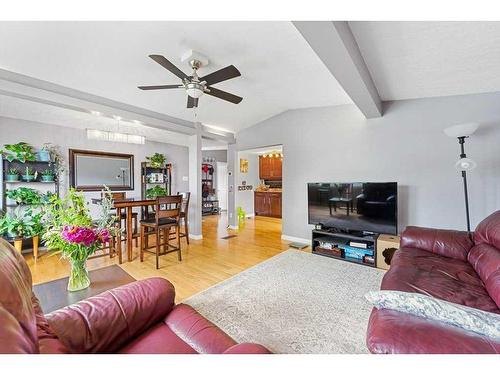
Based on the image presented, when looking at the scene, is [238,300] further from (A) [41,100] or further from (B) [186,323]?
(A) [41,100]

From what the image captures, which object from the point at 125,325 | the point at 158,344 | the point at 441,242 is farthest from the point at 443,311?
the point at 441,242

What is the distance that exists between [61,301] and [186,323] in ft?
2.64

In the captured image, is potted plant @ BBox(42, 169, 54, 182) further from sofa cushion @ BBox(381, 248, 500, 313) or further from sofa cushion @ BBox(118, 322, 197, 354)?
→ sofa cushion @ BBox(381, 248, 500, 313)

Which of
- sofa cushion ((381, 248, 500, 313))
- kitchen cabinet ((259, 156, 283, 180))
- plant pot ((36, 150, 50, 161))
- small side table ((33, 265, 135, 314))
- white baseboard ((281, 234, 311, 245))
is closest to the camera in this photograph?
small side table ((33, 265, 135, 314))

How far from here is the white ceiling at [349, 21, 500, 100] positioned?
69.1 inches

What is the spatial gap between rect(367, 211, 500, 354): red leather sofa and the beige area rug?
1.70 ft

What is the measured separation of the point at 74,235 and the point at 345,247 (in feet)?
10.5

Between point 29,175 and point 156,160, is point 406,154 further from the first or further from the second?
point 29,175

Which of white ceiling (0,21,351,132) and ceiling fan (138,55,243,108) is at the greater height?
white ceiling (0,21,351,132)

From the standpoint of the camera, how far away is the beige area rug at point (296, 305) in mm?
1642

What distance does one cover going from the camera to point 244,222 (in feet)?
20.8

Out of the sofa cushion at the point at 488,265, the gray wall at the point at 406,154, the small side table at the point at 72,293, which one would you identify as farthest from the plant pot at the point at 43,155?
the sofa cushion at the point at 488,265

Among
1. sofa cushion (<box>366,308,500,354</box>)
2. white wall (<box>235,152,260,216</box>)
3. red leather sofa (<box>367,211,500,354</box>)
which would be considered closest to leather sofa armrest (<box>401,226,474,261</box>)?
red leather sofa (<box>367,211,500,354</box>)
